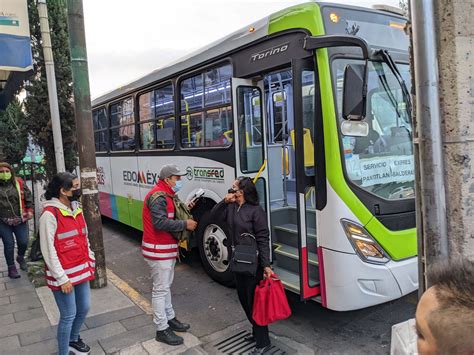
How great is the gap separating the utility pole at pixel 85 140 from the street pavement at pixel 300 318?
2.46 feet

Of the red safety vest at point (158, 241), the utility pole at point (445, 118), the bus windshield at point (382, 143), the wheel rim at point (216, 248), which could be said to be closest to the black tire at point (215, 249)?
the wheel rim at point (216, 248)

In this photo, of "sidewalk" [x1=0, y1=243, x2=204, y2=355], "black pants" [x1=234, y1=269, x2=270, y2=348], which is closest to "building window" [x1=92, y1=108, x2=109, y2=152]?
"sidewalk" [x1=0, y1=243, x2=204, y2=355]

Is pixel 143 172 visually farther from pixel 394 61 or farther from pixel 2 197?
pixel 394 61

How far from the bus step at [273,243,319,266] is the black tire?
646mm

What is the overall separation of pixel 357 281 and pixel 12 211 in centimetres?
471

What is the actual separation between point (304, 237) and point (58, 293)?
6.90ft

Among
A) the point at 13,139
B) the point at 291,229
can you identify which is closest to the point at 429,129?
the point at 291,229

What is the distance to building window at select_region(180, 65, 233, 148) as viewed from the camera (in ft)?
15.6

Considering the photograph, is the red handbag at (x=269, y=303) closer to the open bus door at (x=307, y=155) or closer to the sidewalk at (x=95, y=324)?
the open bus door at (x=307, y=155)

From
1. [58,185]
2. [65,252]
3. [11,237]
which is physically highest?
[58,185]

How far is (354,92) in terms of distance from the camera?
3252 millimetres

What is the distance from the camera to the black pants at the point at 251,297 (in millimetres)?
3420

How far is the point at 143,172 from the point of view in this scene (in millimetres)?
6770

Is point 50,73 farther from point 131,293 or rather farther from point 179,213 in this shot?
point 131,293
